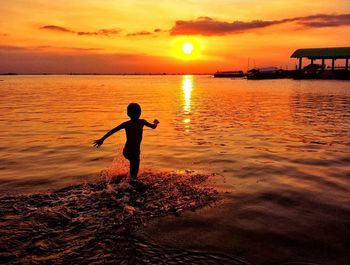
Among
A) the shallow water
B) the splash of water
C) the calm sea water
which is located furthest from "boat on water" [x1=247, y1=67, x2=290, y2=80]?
the splash of water

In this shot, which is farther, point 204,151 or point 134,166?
point 204,151

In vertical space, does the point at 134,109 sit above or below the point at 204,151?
above

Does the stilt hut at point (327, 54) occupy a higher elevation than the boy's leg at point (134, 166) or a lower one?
higher

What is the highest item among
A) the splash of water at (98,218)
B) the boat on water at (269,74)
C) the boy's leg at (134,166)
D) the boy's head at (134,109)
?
the boat on water at (269,74)

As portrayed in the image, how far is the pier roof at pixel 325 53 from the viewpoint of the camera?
85.1 metres

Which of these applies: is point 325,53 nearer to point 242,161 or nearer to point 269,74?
point 269,74

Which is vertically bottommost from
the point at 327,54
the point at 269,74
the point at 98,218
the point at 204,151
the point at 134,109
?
the point at 204,151

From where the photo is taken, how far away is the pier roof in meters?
85.1

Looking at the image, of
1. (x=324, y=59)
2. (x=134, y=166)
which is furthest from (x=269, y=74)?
(x=134, y=166)

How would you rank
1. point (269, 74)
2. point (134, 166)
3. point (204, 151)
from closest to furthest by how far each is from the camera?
point (134, 166)
point (204, 151)
point (269, 74)

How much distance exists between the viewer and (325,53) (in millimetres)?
88625

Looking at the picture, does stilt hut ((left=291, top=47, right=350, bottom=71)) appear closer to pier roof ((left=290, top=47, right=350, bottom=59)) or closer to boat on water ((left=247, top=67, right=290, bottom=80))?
pier roof ((left=290, top=47, right=350, bottom=59))

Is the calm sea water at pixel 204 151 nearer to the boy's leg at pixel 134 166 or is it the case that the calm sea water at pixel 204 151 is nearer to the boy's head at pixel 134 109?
the boy's leg at pixel 134 166

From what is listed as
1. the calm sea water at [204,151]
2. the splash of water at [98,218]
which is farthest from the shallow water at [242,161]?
the splash of water at [98,218]
